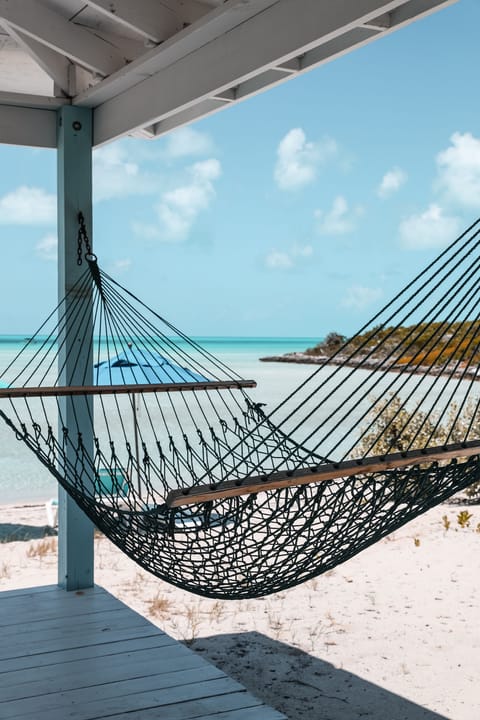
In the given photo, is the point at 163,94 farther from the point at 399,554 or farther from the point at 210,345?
the point at 210,345

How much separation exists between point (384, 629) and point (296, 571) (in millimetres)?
1731

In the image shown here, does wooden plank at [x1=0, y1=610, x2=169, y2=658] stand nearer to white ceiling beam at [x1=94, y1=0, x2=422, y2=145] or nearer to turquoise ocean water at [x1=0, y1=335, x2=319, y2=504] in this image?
white ceiling beam at [x1=94, y1=0, x2=422, y2=145]

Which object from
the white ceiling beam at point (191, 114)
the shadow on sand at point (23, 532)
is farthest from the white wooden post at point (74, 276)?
the shadow on sand at point (23, 532)

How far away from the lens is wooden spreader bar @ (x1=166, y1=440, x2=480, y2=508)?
157 cm

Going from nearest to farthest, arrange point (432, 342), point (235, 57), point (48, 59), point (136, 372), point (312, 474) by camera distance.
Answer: point (312, 474) < point (235, 57) < point (48, 59) < point (432, 342) < point (136, 372)

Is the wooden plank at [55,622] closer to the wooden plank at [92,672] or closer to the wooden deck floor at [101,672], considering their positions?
the wooden deck floor at [101,672]

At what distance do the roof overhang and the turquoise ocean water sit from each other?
607 centimetres

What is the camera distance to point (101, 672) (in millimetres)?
2424

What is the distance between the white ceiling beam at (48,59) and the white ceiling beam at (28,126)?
5.1 inches

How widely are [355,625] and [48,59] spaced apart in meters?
2.56

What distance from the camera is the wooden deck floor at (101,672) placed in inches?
86.3

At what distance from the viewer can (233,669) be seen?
3.10 meters

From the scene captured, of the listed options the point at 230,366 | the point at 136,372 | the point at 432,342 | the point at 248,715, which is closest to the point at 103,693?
A: the point at 248,715

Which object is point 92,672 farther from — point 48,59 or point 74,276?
point 48,59
